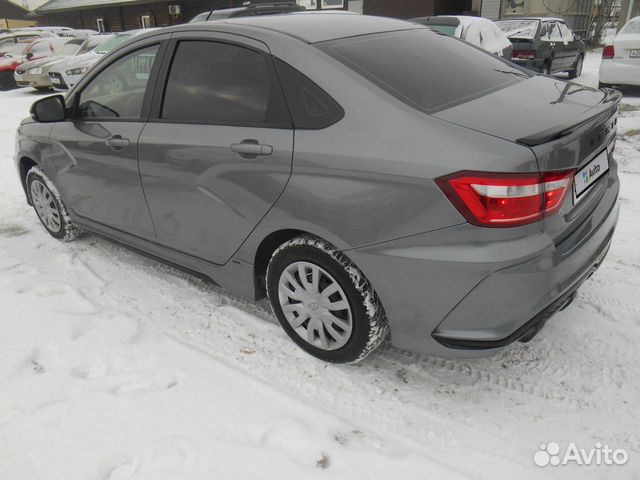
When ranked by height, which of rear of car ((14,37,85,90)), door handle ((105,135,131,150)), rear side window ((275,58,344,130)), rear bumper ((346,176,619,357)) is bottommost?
rear of car ((14,37,85,90))

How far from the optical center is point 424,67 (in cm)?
264

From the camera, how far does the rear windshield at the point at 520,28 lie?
1077 cm

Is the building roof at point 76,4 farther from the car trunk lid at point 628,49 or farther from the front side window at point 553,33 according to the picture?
the car trunk lid at point 628,49

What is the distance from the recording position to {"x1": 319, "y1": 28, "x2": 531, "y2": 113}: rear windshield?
7.79ft

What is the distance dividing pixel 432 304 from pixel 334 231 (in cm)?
54

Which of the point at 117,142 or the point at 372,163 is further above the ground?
the point at 372,163

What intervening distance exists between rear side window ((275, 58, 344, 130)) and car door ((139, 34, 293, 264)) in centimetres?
5

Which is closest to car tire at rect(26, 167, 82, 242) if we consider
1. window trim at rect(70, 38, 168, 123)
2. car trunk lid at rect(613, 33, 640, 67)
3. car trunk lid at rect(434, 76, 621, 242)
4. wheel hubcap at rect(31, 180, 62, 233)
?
wheel hubcap at rect(31, 180, 62, 233)

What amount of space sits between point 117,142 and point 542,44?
10010 mm

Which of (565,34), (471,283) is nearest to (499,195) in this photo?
(471,283)

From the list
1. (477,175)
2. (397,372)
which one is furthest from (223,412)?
(477,175)

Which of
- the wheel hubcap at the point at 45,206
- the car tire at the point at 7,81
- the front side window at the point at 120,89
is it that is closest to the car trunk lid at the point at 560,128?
the front side window at the point at 120,89

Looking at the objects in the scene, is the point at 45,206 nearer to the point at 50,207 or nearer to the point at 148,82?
the point at 50,207

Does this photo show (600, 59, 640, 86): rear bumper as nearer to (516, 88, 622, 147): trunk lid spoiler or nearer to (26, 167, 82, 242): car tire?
(516, 88, 622, 147): trunk lid spoiler
